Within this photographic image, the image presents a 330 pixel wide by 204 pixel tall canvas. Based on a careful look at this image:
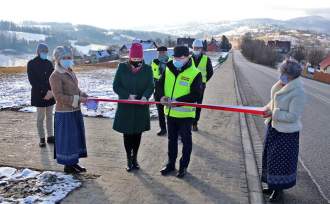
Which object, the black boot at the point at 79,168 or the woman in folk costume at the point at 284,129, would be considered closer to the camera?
the woman in folk costume at the point at 284,129

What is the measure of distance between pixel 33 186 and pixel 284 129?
11.0 ft

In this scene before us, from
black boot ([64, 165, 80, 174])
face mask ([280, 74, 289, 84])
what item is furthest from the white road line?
black boot ([64, 165, 80, 174])

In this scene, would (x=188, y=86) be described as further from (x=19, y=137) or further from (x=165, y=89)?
(x=19, y=137)

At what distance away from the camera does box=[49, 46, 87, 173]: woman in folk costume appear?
5.48 metres

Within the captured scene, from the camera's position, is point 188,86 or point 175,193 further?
point 188,86

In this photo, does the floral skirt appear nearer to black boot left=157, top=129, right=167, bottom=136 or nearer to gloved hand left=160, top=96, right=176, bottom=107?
gloved hand left=160, top=96, right=176, bottom=107

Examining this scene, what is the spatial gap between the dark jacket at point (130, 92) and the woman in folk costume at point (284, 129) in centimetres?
184

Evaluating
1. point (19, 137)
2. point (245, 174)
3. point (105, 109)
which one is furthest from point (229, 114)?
point (19, 137)

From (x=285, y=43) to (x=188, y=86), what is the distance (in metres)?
137

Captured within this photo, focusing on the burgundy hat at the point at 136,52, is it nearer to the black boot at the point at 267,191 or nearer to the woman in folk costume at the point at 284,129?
the woman in folk costume at the point at 284,129

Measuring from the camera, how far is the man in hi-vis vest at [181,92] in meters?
5.54

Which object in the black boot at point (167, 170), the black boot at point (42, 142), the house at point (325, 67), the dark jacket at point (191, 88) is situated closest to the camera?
the dark jacket at point (191, 88)

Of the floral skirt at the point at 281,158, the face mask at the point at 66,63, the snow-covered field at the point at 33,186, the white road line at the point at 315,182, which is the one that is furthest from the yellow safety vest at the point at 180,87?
the white road line at the point at 315,182

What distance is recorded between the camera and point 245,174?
596 cm
